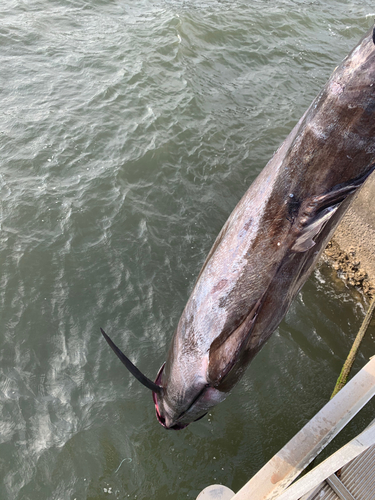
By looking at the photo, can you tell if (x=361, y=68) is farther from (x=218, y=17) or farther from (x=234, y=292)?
(x=218, y=17)

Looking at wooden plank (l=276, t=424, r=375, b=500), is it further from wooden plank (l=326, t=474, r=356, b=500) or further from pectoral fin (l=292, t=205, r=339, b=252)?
pectoral fin (l=292, t=205, r=339, b=252)

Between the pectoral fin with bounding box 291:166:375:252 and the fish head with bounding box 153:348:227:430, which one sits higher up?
the pectoral fin with bounding box 291:166:375:252

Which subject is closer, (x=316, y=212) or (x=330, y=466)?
(x=316, y=212)

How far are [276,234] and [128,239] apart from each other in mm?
3888

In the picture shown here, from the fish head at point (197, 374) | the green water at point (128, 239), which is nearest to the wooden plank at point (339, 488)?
the fish head at point (197, 374)

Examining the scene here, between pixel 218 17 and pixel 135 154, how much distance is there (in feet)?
19.7

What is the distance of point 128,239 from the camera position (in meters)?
5.97

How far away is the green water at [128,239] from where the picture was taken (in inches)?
171

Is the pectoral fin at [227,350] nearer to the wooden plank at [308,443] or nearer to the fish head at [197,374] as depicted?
the fish head at [197,374]

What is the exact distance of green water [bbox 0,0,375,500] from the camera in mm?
4352

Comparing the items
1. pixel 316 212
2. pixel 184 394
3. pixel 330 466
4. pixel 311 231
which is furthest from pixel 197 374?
pixel 316 212

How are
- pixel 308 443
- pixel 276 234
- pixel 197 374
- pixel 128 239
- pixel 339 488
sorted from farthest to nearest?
pixel 128 239 → pixel 308 443 → pixel 339 488 → pixel 197 374 → pixel 276 234

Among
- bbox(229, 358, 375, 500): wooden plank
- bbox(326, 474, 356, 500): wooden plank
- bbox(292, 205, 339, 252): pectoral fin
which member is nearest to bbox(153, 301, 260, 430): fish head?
bbox(292, 205, 339, 252): pectoral fin

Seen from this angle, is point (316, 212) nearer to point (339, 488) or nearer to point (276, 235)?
point (276, 235)
